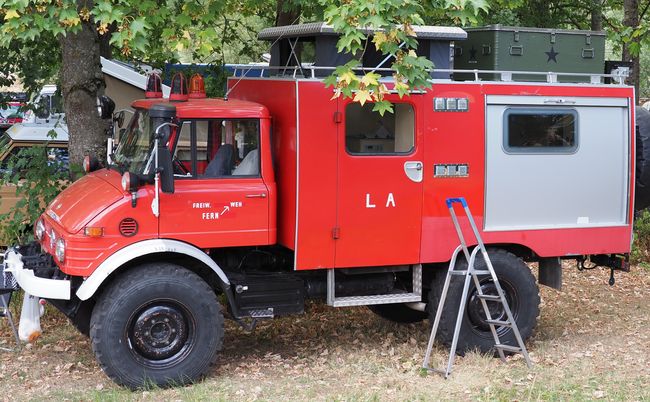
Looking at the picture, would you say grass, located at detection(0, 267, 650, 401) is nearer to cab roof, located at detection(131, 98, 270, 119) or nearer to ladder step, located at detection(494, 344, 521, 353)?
ladder step, located at detection(494, 344, 521, 353)

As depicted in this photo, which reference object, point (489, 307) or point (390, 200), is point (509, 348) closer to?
point (489, 307)

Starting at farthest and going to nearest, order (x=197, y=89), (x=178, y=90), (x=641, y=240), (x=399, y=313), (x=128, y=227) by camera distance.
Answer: (x=641, y=240), (x=399, y=313), (x=197, y=89), (x=178, y=90), (x=128, y=227)

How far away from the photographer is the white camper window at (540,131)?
8.78 metres

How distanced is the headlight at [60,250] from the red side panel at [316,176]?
2.00m

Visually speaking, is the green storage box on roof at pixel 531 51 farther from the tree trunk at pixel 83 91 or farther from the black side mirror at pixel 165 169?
the tree trunk at pixel 83 91

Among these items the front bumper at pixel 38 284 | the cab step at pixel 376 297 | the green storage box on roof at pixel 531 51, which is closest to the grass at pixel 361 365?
the cab step at pixel 376 297

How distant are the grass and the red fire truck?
0.42m

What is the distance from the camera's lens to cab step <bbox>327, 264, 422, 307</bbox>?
8375 millimetres

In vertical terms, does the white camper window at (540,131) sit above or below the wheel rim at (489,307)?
above

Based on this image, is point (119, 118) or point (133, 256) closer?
point (133, 256)

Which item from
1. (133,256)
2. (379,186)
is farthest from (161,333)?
(379,186)

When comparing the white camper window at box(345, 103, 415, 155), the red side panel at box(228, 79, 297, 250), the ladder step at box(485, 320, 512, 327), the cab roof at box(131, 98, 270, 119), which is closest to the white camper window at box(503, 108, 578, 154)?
the white camper window at box(345, 103, 415, 155)

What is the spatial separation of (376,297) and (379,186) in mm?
1084

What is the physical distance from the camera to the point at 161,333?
7.78m
